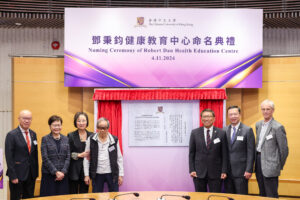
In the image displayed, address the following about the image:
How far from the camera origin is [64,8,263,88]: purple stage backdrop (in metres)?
4.96

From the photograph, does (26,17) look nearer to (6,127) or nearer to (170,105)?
(6,127)

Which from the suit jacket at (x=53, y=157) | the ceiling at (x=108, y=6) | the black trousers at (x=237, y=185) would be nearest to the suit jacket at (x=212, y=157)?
the black trousers at (x=237, y=185)

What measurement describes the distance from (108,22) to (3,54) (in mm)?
2380

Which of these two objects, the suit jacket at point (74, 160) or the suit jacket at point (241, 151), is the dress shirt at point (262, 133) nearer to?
the suit jacket at point (241, 151)

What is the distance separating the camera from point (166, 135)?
5031 millimetres

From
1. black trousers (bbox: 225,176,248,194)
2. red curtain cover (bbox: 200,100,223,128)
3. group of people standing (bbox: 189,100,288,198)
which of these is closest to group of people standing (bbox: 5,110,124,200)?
group of people standing (bbox: 189,100,288,198)

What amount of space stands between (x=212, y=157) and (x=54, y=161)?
1.90 m

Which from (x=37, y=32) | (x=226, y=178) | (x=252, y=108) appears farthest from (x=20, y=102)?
(x=252, y=108)

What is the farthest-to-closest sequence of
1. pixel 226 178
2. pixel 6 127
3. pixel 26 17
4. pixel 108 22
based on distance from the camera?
pixel 6 127, pixel 26 17, pixel 108 22, pixel 226 178

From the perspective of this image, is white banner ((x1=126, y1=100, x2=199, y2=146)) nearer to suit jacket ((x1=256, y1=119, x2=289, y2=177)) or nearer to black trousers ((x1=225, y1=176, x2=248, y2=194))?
black trousers ((x1=225, y1=176, x2=248, y2=194))

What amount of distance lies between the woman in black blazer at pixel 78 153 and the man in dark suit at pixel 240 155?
5.91ft

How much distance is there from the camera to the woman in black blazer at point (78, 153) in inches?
161

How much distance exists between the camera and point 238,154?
13.5 ft

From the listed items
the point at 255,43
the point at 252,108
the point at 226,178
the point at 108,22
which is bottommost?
the point at 226,178
